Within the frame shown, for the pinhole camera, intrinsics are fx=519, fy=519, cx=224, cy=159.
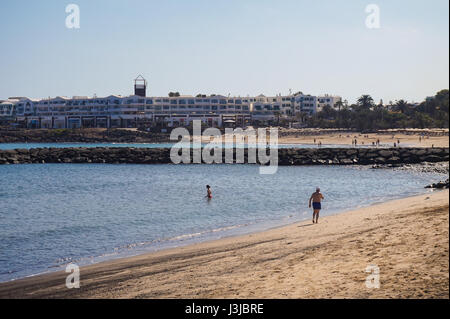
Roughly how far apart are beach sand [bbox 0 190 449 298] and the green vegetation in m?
111

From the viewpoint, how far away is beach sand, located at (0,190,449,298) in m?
9.50

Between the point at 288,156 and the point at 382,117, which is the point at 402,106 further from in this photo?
the point at 288,156

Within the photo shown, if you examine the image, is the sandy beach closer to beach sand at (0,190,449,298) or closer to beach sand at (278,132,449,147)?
beach sand at (278,132,449,147)

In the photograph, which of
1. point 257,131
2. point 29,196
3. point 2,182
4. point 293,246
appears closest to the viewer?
point 293,246

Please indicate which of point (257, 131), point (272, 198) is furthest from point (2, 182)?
point (257, 131)

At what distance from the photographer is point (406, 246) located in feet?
39.2

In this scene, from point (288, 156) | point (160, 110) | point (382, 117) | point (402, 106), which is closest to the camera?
point (288, 156)

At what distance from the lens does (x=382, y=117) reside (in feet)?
441

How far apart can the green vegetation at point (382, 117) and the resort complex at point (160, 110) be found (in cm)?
1381

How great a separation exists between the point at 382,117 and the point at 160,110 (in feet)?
228

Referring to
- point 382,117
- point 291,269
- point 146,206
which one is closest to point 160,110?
point 382,117

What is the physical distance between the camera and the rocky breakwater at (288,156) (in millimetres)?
62938
